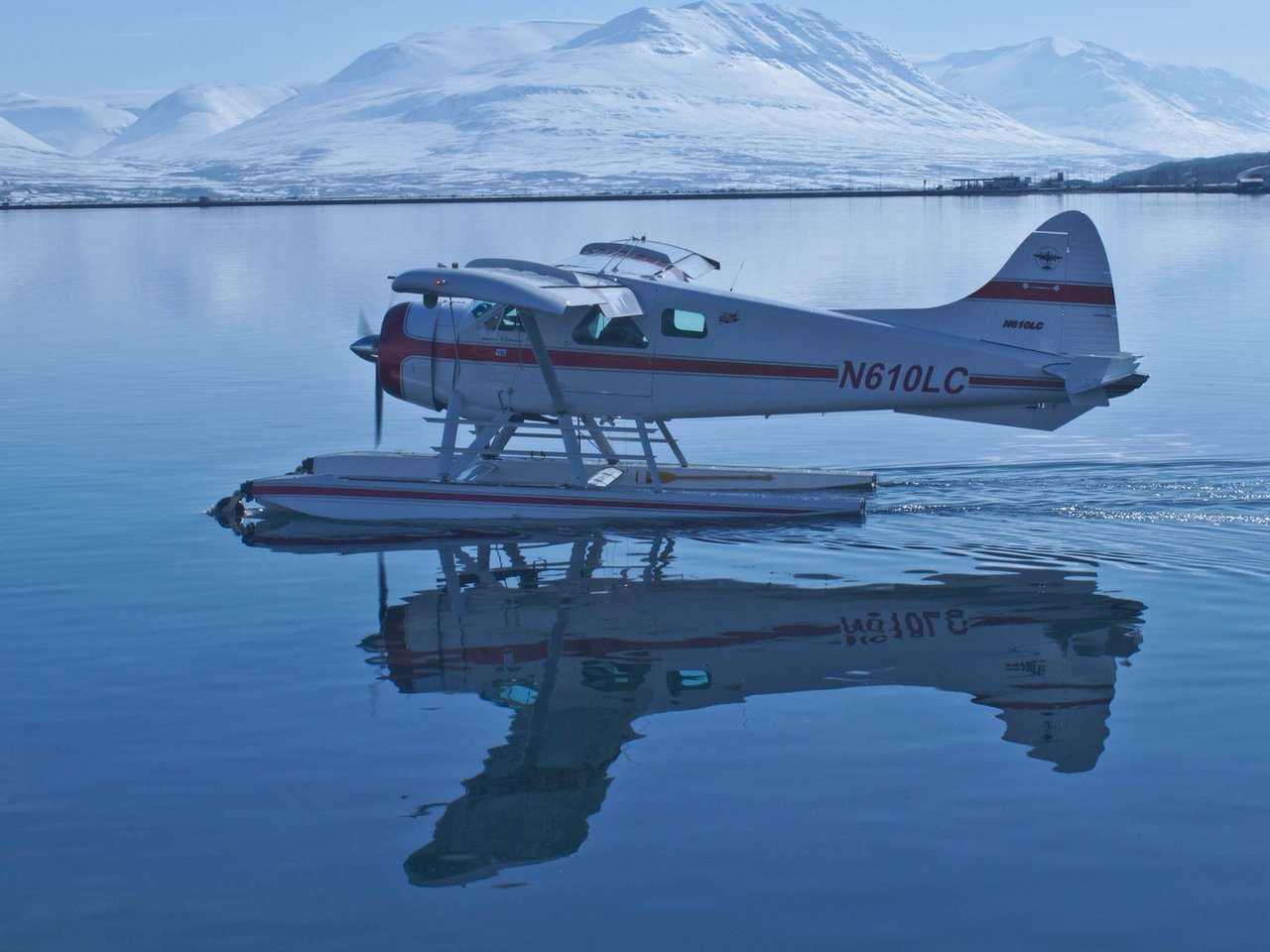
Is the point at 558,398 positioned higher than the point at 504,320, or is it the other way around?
the point at 504,320

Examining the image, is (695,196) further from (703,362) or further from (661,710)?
(661,710)

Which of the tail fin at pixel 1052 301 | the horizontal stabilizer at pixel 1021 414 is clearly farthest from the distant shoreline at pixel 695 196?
the horizontal stabilizer at pixel 1021 414

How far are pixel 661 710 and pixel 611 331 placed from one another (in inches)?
275

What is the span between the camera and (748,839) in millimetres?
8812

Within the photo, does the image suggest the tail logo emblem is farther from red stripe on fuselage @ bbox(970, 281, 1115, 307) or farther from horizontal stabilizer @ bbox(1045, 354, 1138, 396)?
horizontal stabilizer @ bbox(1045, 354, 1138, 396)

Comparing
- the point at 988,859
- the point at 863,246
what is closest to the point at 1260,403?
the point at 988,859

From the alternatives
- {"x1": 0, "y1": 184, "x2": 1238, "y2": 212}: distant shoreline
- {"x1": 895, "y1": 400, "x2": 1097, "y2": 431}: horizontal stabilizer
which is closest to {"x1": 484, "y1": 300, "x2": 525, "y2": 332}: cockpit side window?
{"x1": 895, "y1": 400, "x2": 1097, "y2": 431}: horizontal stabilizer

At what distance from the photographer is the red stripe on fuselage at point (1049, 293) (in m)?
16.6

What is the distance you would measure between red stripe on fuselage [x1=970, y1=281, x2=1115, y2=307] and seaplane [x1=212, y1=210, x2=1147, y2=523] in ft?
0.05

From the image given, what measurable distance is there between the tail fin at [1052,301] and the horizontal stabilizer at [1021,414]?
634 mm

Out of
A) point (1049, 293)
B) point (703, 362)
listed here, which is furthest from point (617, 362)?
point (1049, 293)

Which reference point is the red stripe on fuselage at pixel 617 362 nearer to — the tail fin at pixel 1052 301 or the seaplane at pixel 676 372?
the seaplane at pixel 676 372

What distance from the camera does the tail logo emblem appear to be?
1669 centimetres

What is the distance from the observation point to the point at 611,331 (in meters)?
17.2
